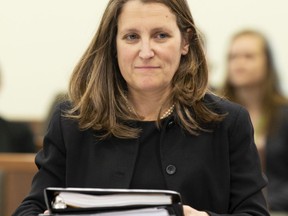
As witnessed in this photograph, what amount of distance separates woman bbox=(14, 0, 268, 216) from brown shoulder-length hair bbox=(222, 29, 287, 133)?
2.35 m

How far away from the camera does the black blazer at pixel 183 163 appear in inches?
94.5

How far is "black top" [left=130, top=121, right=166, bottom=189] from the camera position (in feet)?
7.93

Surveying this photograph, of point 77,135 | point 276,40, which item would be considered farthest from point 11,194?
point 276,40

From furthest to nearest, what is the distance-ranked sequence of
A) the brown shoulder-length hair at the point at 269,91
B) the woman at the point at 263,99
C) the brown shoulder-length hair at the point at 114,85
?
the brown shoulder-length hair at the point at 269,91 < the woman at the point at 263,99 < the brown shoulder-length hair at the point at 114,85

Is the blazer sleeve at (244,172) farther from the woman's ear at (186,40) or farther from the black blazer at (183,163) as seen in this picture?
the woman's ear at (186,40)

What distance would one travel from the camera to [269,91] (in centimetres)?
521

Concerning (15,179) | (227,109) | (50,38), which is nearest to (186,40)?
(227,109)

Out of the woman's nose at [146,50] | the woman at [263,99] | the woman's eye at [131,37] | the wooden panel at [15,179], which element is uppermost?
the woman's eye at [131,37]

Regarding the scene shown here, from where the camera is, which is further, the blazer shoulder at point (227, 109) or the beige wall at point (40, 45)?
the beige wall at point (40, 45)

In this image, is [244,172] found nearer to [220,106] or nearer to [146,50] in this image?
[220,106]

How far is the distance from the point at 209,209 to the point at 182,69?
481mm

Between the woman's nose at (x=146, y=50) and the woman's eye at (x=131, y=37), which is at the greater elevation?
the woman's eye at (x=131, y=37)

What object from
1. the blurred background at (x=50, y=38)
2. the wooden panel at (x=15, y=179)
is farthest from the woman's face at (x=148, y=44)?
the blurred background at (x=50, y=38)

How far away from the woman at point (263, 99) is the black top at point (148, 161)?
2.32 meters
